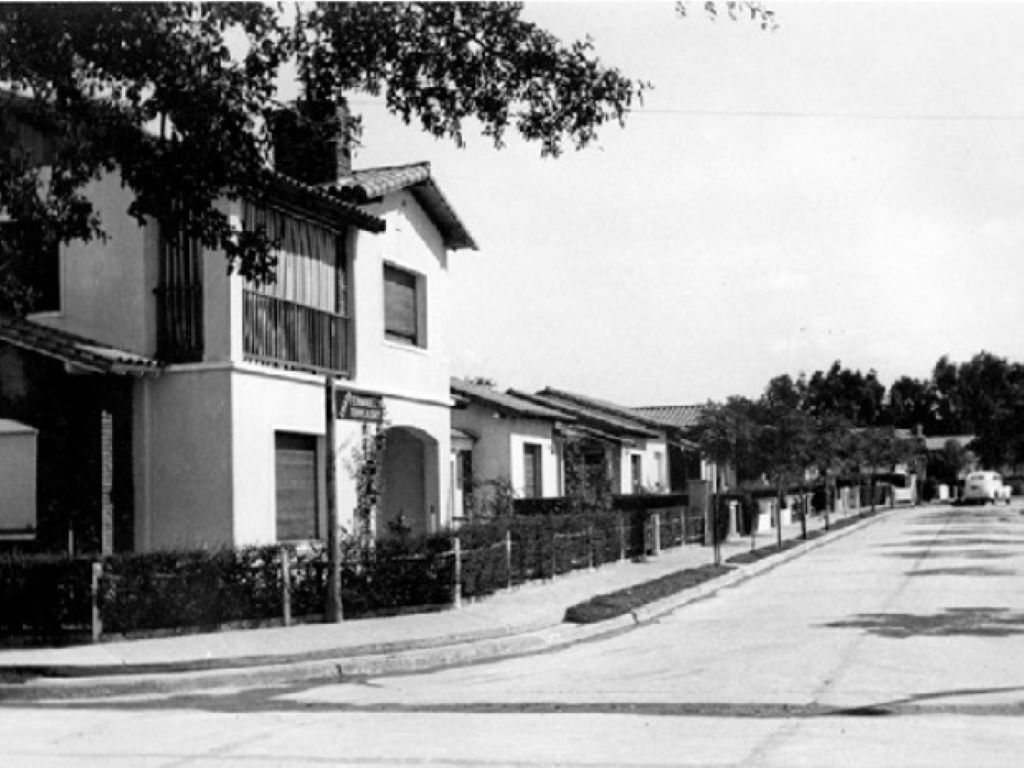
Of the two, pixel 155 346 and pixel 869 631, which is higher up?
pixel 155 346

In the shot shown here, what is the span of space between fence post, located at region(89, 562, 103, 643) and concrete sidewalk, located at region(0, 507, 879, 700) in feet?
0.59

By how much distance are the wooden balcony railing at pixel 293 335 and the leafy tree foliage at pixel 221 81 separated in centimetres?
509

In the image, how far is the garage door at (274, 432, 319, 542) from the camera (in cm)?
1798

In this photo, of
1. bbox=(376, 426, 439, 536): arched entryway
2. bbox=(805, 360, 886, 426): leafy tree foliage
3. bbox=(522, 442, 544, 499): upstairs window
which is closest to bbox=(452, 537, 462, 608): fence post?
bbox=(376, 426, 439, 536): arched entryway

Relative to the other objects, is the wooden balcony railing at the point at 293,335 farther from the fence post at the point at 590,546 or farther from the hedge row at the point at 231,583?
the fence post at the point at 590,546

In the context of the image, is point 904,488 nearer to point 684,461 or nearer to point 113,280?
point 684,461

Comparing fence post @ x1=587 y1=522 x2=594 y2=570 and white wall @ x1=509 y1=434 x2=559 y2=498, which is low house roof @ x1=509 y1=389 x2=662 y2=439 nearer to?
white wall @ x1=509 y1=434 x2=559 y2=498

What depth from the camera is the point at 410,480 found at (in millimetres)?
23328

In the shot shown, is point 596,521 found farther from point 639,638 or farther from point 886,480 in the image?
point 886,480

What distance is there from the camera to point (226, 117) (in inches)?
444

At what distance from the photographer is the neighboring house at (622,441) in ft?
133

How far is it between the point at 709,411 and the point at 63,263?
1810 centimetres

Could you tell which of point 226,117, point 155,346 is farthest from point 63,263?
point 226,117

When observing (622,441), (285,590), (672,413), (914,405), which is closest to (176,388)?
(285,590)
